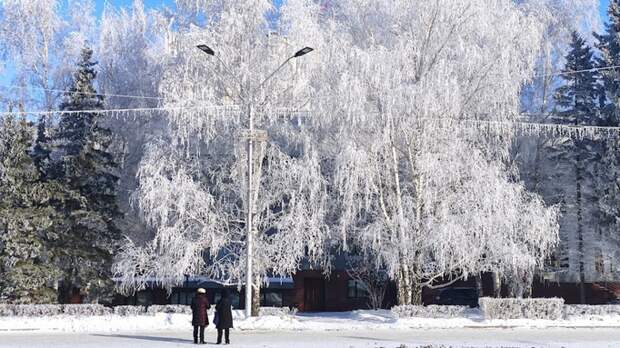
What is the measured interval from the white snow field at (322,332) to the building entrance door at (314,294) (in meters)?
8.45

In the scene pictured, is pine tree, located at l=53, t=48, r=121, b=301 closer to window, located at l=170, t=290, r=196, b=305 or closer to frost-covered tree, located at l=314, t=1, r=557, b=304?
window, located at l=170, t=290, r=196, b=305

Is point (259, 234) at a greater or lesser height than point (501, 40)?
lesser

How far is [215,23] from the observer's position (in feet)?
95.2

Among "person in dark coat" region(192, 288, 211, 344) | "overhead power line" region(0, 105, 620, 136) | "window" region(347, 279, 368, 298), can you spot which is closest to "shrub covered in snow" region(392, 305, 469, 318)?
"overhead power line" region(0, 105, 620, 136)

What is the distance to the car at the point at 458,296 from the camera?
35.8 m

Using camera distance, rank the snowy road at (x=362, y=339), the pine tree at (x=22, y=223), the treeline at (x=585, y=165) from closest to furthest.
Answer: the snowy road at (x=362, y=339) < the pine tree at (x=22, y=223) < the treeline at (x=585, y=165)

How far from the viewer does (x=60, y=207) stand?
27922 millimetres

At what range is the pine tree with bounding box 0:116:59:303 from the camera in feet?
81.3

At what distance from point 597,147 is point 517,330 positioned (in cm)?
1232

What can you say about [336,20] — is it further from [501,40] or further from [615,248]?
[615,248]

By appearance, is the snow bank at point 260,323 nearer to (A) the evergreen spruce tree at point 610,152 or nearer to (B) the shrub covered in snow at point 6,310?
(B) the shrub covered in snow at point 6,310

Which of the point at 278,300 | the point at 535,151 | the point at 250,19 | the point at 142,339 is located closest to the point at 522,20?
the point at 535,151

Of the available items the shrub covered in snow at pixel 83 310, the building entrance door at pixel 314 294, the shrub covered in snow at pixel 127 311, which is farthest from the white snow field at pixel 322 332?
the building entrance door at pixel 314 294

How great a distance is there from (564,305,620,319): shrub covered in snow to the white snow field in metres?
0.41
